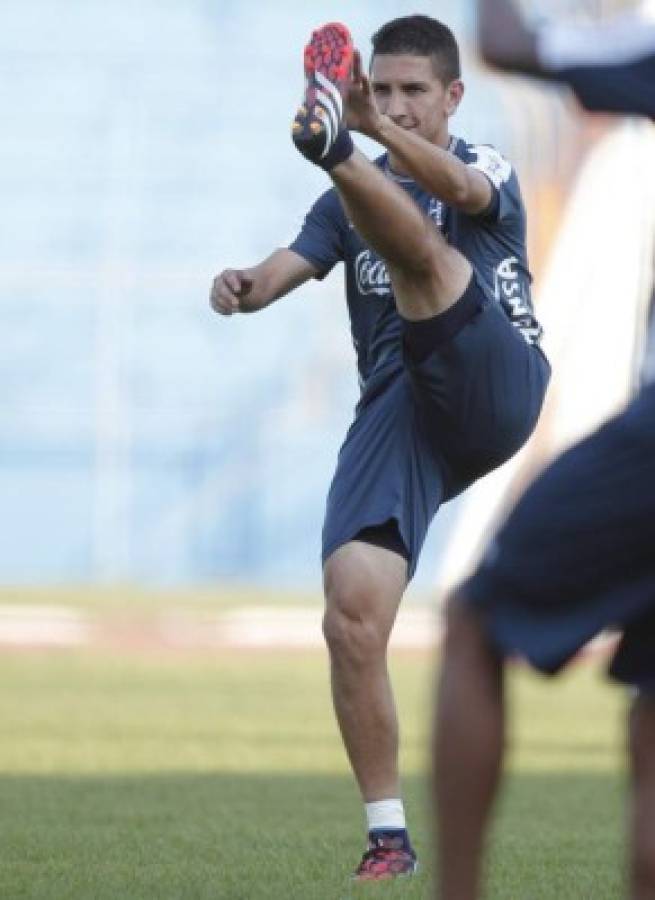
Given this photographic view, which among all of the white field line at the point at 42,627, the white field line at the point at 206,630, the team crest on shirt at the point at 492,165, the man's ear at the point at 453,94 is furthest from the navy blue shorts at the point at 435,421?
the white field line at the point at 42,627

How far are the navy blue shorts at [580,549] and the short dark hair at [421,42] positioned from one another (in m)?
2.78

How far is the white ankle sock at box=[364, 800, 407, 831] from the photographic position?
19.4ft

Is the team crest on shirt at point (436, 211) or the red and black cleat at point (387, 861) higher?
the team crest on shirt at point (436, 211)

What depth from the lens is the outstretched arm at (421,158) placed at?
5.24 meters

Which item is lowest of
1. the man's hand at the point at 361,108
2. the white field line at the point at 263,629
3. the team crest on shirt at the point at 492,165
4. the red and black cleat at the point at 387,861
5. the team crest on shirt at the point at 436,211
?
the white field line at the point at 263,629

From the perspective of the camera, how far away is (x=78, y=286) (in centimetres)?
3438

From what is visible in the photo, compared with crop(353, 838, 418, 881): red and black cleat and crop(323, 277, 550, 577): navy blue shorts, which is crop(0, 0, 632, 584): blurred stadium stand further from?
crop(353, 838, 418, 881): red and black cleat

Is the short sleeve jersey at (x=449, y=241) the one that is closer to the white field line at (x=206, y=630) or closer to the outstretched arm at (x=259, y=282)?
the outstretched arm at (x=259, y=282)

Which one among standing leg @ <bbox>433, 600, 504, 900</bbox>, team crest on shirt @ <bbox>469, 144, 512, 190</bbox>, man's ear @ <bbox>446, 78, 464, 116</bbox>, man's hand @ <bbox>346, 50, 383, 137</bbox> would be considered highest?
man's ear @ <bbox>446, 78, 464, 116</bbox>

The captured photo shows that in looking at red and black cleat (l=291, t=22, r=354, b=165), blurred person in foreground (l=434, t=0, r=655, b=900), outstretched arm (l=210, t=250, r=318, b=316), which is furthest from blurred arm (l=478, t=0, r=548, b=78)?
outstretched arm (l=210, t=250, r=318, b=316)

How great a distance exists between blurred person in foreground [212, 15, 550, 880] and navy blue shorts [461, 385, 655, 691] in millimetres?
1941

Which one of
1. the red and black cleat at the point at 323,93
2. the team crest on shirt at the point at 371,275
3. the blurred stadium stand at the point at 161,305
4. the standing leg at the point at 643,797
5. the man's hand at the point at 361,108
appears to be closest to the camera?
the standing leg at the point at 643,797

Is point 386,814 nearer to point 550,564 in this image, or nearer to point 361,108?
point 361,108

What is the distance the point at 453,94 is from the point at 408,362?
92 cm
